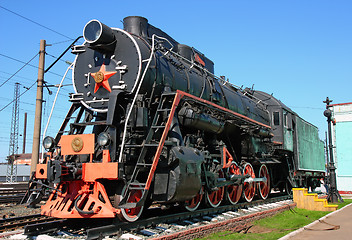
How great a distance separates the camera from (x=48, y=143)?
7.35 m

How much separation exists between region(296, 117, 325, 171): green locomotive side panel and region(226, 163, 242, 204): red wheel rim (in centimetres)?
527

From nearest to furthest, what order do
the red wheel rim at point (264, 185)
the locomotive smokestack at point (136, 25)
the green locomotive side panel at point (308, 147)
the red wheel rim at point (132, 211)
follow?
1. the red wheel rim at point (132, 211)
2. the locomotive smokestack at point (136, 25)
3. the red wheel rim at point (264, 185)
4. the green locomotive side panel at point (308, 147)

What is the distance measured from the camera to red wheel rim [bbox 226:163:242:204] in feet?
33.2

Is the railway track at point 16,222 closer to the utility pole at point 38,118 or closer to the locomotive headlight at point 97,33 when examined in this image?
the locomotive headlight at point 97,33

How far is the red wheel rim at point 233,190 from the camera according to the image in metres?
10.1

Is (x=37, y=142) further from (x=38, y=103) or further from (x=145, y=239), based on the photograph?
(x=145, y=239)

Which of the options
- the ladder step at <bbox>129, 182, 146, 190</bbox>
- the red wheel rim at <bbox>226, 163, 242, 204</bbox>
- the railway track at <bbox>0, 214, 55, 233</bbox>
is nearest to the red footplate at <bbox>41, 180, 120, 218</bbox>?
the ladder step at <bbox>129, 182, 146, 190</bbox>

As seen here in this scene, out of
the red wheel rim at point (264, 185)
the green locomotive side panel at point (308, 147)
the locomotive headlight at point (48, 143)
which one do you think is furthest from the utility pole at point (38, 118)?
the green locomotive side panel at point (308, 147)

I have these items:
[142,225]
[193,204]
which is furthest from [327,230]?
[142,225]

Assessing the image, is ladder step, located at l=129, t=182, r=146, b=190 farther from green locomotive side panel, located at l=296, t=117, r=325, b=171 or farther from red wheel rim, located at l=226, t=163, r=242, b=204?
green locomotive side panel, located at l=296, t=117, r=325, b=171

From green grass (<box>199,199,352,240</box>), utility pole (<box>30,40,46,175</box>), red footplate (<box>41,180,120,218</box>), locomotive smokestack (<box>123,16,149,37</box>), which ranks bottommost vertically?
green grass (<box>199,199,352,240</box>)

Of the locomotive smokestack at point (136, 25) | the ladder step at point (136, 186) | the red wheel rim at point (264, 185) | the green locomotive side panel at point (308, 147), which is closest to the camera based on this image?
the ladder step at point (136, 186)

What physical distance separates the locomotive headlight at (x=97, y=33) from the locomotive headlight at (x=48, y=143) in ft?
7.52

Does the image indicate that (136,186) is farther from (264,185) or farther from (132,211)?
(264,185)
